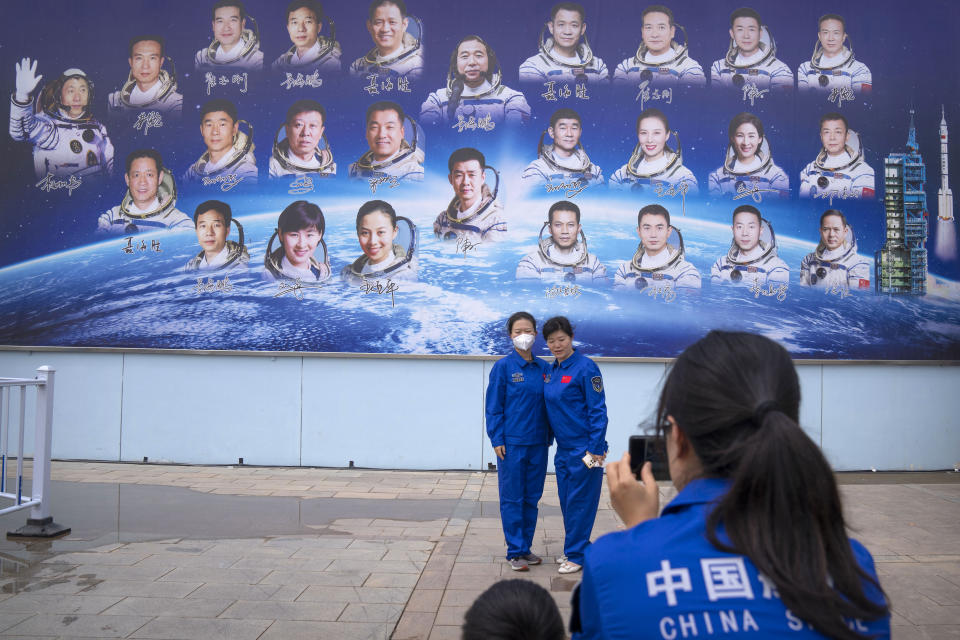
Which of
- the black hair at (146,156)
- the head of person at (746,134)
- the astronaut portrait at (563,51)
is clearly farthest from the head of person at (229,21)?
the head of person at (746,134)

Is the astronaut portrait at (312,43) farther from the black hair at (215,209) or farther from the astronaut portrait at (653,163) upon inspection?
the astronaut portrait at (653,163)

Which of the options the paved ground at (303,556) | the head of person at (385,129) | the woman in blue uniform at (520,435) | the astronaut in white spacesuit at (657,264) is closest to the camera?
the paved ground at (303,556)

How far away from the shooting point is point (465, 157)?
9.30m

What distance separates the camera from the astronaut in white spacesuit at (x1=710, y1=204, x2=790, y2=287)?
9.18 m

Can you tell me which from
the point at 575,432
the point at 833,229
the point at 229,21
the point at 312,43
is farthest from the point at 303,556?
the point at 833,229

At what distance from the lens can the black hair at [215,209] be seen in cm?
940

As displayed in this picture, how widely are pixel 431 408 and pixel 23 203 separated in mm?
5886

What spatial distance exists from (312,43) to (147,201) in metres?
2.87

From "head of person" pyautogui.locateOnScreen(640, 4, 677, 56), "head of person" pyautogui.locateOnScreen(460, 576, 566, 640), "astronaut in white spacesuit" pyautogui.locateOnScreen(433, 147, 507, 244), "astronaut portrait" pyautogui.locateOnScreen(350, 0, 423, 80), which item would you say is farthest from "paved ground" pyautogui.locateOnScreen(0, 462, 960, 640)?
"head of person" pyautogui.locateOnScreen(640, 4, 677, 56)

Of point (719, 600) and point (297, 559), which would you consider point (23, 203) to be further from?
point (719, 600)

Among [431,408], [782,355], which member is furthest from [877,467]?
[782,355]

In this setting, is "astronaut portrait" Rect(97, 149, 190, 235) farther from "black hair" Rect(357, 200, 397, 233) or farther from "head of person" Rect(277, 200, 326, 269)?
"black hair" Rect(357, 200, 397, 233)

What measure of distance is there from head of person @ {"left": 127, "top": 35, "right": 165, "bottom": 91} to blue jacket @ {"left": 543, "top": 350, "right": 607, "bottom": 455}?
707 centimetres

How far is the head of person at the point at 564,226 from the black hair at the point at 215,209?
3991 millimetres
